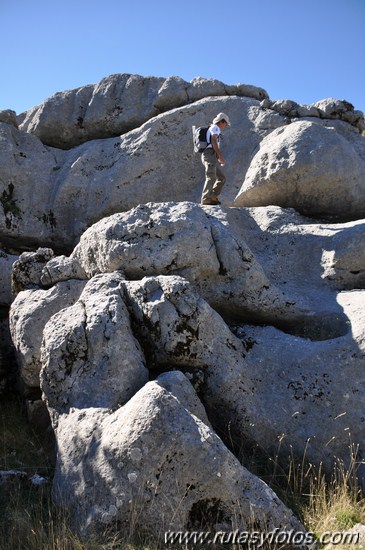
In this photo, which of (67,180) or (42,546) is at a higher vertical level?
(67,180)

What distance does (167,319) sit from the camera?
893 centimetres

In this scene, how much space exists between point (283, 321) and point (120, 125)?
458 inches

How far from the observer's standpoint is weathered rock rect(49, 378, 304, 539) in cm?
→ 656

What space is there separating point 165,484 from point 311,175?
9981 mm

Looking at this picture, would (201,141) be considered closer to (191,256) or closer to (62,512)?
(191,256)

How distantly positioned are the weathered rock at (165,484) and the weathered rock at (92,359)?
105 cm

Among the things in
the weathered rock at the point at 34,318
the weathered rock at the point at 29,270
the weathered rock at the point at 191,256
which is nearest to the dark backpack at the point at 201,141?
the weathered rock at the point at 191,256

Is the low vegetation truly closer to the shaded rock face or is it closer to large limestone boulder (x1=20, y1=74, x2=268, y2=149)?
the shaded rock face

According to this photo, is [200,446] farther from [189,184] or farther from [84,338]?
[189,184]

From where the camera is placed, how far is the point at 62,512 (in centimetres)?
698

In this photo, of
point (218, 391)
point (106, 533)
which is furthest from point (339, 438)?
point (106, 533)

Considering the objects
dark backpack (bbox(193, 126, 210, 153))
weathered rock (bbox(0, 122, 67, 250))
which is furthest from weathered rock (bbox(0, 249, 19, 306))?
A: dark backpack (bbox(193, 126, 210, 153))

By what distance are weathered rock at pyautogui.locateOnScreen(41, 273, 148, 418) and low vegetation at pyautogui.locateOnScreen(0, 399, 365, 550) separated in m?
1.26

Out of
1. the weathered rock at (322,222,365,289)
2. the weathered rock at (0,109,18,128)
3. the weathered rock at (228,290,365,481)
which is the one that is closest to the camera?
the weathered rock at (228,290,365,481)
